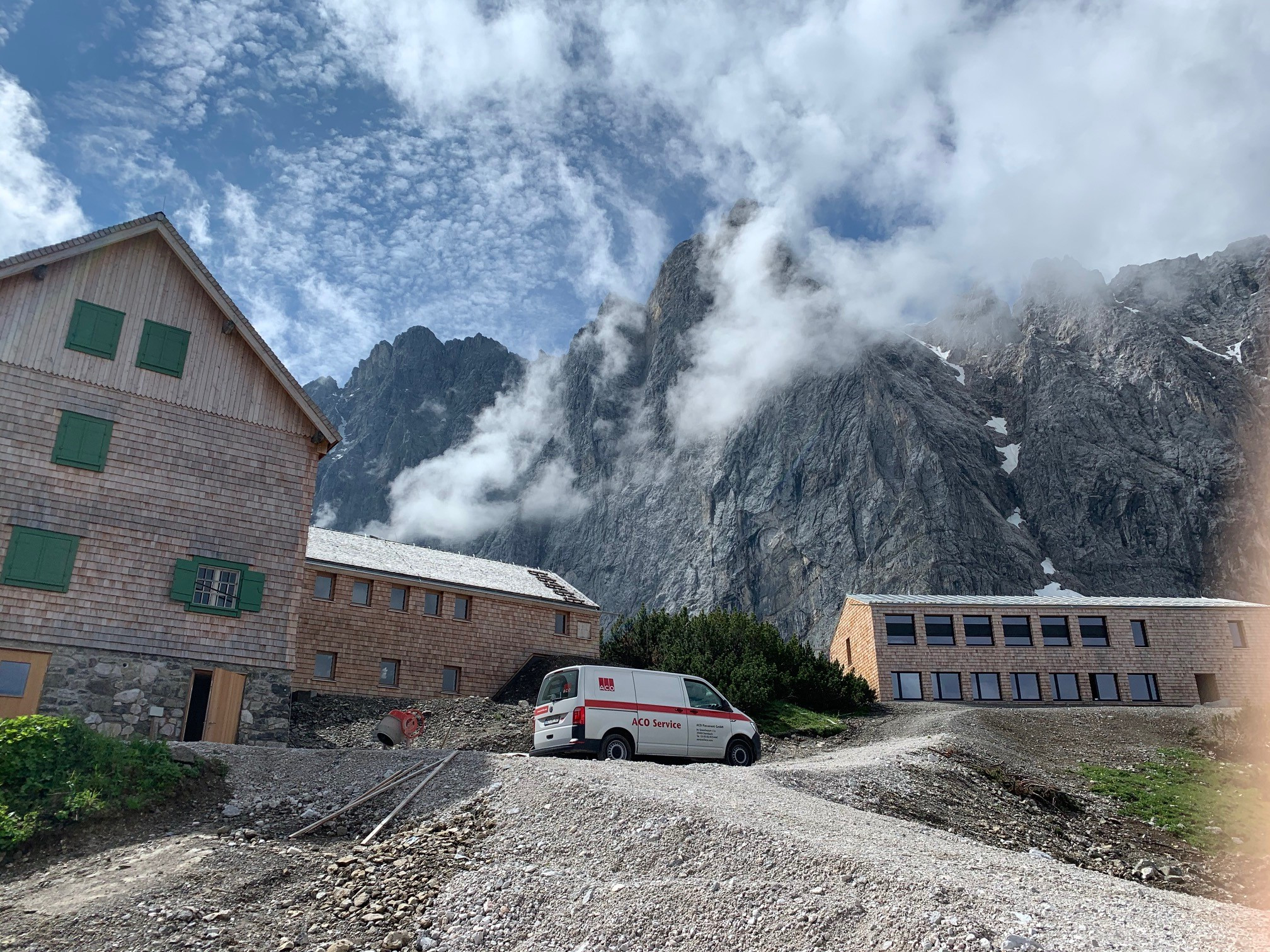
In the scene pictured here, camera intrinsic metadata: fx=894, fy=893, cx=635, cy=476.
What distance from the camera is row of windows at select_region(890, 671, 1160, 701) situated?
41.8 metres

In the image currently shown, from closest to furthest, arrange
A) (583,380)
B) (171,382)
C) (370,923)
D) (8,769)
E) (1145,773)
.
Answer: (370,923) → (8,769) → (171,382) → (1145,773) → (583,380)

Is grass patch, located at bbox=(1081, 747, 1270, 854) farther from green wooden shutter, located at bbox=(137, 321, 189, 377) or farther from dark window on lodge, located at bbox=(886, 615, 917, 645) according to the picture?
green wooden shutter, located at bbox=(137, 321, 189, 377)

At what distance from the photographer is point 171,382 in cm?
2189

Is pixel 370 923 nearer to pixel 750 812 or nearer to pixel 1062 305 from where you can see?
pixel 750 812

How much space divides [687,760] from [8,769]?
1225 cm

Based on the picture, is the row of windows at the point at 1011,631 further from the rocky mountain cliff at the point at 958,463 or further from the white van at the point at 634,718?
the rocky mountain cliff at the point at 958,463

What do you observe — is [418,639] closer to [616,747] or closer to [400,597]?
[400,597]

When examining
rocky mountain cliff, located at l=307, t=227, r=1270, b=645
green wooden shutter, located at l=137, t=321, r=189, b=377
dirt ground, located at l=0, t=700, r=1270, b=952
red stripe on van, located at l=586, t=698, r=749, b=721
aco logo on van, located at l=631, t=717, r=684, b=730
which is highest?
rocky mountain cliff, located at l=307, t=227, r=1270, b=645

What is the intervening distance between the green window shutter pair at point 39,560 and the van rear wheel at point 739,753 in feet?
48.8

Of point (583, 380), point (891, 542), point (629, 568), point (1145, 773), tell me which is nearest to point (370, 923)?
point (1145, 773)

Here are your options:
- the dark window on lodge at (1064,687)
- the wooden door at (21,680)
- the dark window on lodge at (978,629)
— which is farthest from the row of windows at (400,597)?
the dark window on lodge at (1064,687)

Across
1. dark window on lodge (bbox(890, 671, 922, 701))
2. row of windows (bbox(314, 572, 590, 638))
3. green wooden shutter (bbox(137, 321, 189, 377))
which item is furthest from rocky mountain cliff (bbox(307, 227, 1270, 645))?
green wooden shutter (bbox(137, 321, 189, 377))

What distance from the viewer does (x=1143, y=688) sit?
4181 cm

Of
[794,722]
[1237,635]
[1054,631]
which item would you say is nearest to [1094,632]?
[1054,631]
